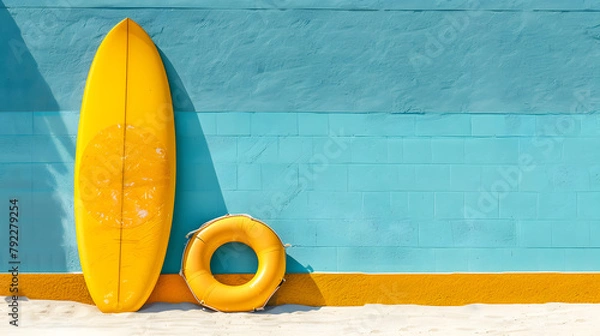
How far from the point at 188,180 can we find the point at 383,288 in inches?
69.5

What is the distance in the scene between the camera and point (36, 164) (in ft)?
16.8

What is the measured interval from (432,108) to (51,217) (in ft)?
10.4

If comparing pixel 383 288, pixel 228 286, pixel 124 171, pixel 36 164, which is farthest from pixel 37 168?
pixel 383 288

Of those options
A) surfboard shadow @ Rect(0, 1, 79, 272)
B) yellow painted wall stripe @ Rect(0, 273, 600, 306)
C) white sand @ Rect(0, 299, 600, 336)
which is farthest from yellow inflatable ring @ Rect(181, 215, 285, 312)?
surfboard shadow @ Rect(0, 1, 79, 272)

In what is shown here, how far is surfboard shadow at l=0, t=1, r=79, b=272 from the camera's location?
5.10m

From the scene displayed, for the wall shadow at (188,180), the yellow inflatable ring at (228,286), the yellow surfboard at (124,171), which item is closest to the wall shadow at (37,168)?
the yellow surfboard at (124,171)

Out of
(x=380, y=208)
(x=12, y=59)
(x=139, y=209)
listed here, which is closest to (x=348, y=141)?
(x=380, y=208)

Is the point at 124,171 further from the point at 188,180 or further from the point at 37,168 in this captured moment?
the point at 37,168

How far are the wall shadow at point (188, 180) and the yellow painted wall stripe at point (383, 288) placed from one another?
313 mm

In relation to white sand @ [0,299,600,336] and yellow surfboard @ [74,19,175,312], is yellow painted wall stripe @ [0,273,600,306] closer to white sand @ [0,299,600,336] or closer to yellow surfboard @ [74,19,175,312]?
white sand @ [0,299,600,336]

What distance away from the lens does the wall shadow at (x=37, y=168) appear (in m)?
5.10

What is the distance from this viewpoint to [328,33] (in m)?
5.20

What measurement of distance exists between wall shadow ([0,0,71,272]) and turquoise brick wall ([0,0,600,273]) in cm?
1

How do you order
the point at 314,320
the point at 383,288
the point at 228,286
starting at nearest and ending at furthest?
the point at 314,320, the point at 228,286, the point at 383,288
